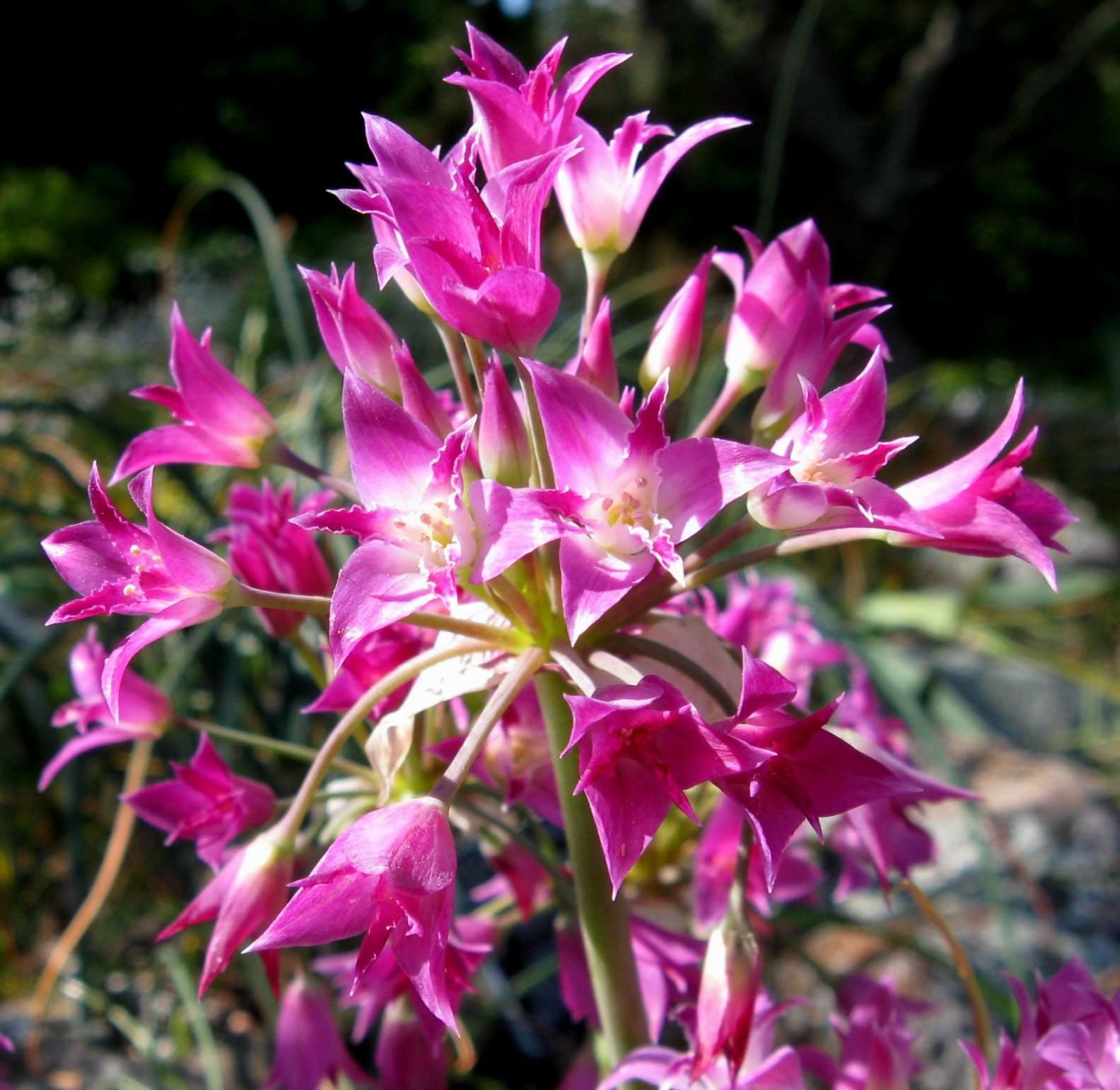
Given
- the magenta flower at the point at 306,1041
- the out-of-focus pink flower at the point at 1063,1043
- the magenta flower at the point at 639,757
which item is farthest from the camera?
the magenta flower at the point at 306,1041

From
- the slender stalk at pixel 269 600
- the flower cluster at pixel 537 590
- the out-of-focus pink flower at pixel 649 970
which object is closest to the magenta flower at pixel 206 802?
the flower cluster at pixel 537 590

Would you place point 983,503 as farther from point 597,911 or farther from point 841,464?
point 597,911

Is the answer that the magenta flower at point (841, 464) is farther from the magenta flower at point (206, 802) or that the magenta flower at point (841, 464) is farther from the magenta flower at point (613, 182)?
the magenta flower at point (206, 802)

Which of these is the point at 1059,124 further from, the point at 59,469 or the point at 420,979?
the point at 420,979

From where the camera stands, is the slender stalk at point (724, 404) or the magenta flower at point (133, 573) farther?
the slender stalk at point (724, 404)

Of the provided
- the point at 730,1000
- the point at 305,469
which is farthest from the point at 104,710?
the point at 730,1000

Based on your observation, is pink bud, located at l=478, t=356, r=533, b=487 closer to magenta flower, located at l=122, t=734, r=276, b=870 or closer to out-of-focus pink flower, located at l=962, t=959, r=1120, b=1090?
magenta flower, located at l=122, t=734, r=276, b=870
